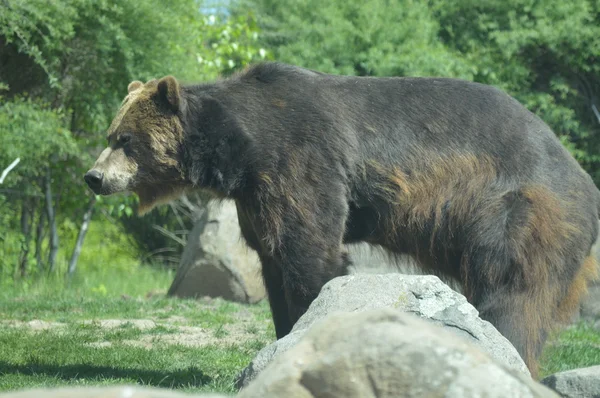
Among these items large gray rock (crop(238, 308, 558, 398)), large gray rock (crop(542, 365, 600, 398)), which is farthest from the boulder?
large gray rock (crop(542, 365, 600, 398))

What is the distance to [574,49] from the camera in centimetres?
1546

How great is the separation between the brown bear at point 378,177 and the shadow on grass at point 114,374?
92cm

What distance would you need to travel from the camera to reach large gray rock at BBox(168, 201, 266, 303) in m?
12.1

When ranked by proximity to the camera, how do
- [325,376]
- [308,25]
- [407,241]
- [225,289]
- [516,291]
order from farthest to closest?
[308,25] → [225,289] → [407,241] → [516,291] → [325,376]

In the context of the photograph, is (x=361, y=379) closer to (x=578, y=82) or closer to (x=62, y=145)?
(x=62, y=145)

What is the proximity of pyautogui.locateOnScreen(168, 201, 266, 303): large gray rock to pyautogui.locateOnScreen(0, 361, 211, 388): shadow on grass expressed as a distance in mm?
5163

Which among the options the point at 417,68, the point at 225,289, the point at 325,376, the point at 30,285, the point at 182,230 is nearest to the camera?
the point at 325,376

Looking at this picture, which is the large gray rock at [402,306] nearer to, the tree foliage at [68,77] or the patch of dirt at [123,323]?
the patch of dirt at [123,323]

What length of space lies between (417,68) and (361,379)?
12.6m

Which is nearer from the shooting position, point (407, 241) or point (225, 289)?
point (407, 241)

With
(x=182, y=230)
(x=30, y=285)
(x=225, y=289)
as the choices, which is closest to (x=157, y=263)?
(x=182, y=230)

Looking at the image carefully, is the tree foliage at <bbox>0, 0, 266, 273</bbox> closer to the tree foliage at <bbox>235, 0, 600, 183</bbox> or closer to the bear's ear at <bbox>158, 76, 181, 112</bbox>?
the tree foliage at <bbox>235, 0, 600, 183</bbox>

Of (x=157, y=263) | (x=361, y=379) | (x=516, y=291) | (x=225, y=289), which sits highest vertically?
(x=361, y=379)

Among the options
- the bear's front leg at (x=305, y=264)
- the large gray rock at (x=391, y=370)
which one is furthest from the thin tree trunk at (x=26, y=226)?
the large gray rock at (x=391, y=370)
